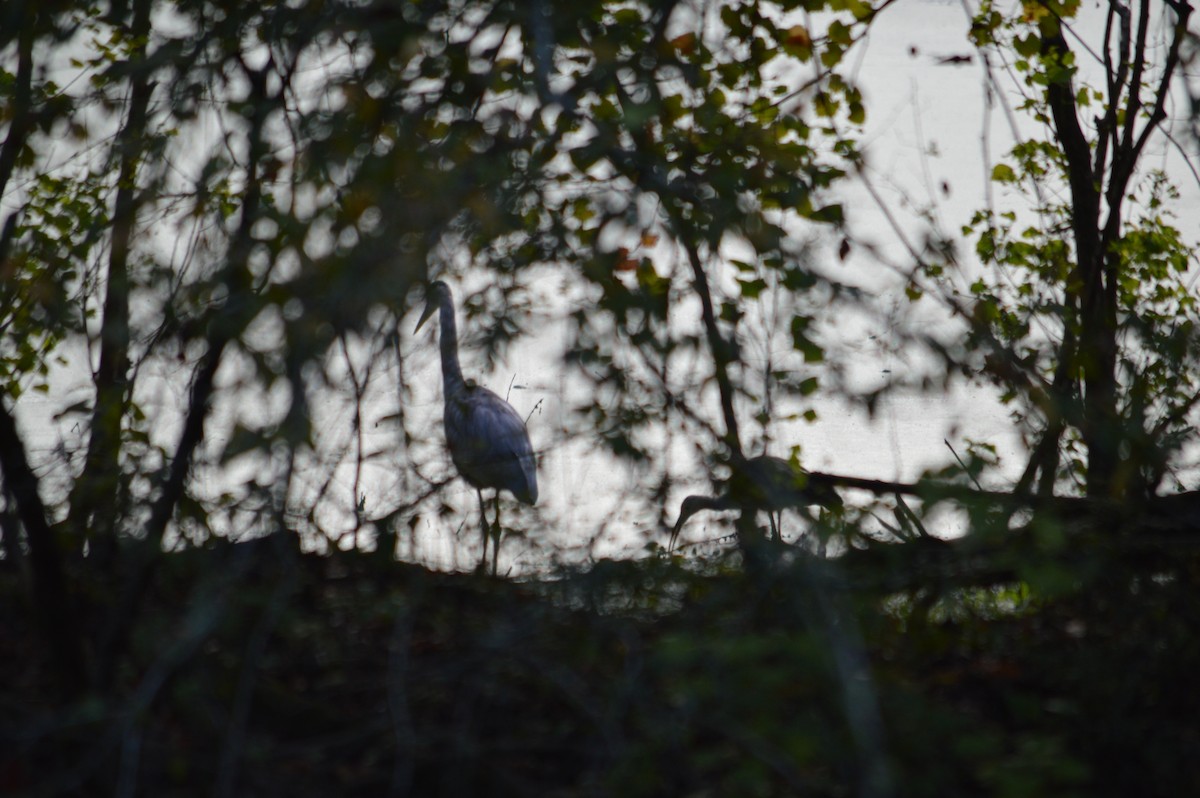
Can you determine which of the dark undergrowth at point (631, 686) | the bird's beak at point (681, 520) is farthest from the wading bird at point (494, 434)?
the dark undergrowth at point (631, 686)

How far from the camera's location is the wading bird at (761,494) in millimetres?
1857

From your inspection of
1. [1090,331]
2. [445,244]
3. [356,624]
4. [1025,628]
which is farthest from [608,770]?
[1090,331]

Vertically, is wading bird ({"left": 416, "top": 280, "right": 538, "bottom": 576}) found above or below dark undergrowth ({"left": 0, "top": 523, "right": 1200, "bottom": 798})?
above

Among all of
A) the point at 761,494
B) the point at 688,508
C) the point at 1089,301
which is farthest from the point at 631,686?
the point at 1089,301

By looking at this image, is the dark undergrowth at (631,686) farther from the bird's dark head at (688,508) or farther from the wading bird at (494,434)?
the wading bird at (494,434)

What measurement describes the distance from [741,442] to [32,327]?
1722 mm

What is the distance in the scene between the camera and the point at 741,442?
2971 mm

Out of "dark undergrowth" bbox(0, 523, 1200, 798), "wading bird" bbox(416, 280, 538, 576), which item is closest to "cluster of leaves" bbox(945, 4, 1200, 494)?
"dark undergrowth" bbox(0, 523, 1200, 798)

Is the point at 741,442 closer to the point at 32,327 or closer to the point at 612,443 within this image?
the point at 612,443

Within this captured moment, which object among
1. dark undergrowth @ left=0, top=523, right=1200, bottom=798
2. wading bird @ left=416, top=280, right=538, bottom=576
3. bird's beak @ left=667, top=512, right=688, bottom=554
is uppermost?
wading bird @ left=416, top=280, right=538, bottom=576

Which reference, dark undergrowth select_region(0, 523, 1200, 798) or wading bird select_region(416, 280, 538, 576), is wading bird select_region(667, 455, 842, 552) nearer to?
dark undergrowth select_region(0, 523, 1200, 798)

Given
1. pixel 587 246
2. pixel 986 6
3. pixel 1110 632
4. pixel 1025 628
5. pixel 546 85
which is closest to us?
pixel 546 85

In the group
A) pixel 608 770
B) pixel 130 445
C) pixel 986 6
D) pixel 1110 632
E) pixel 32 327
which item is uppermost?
pixel 986 6

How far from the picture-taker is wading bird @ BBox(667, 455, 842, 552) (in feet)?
6.09
